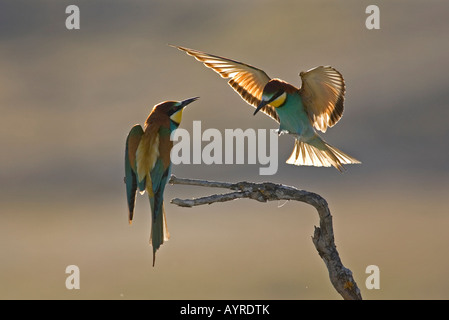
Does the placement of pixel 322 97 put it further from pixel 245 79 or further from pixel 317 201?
pixel 317 201

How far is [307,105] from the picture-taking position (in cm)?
429

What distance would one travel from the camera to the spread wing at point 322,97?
416 centimetres

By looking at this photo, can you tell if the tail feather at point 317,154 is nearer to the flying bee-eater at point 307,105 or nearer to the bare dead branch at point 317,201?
the flying bee-eater at point 307,105

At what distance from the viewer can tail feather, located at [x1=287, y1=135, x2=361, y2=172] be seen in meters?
4.05

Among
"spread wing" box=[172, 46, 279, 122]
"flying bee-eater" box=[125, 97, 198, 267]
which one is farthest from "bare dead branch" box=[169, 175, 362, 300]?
"spread wing" box=[172, 46, 279, 122]

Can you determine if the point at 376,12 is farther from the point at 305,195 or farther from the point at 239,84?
the point at 305,195

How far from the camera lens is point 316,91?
167 inches

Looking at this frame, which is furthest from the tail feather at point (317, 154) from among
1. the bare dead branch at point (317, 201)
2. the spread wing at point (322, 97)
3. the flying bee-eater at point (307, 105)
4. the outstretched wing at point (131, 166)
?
the outstretched wing at point (131, 166)

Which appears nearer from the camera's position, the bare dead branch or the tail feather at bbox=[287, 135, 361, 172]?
the bare dead branch

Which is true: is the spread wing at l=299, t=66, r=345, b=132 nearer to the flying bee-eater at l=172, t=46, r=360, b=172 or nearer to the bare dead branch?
the flying bee-eater at l=172, t=46, r=360, b=172

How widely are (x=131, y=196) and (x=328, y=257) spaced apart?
3.00 ft

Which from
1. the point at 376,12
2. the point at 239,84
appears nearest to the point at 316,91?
the point at 239,84

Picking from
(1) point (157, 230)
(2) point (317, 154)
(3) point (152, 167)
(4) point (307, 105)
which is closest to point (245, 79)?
(4) point (307, 105)

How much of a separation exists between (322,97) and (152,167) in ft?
3.59
